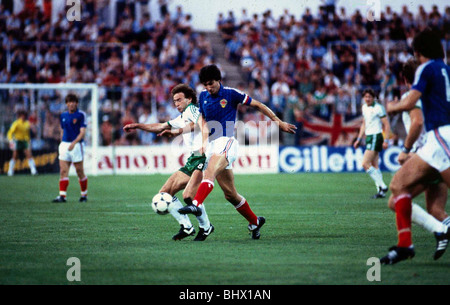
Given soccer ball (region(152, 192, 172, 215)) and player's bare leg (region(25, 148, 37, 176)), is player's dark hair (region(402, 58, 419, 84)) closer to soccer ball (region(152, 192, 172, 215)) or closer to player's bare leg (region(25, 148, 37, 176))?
soccer ball (region(152, 192, 172, 215))

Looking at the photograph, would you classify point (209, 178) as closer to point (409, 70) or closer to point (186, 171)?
point (186, 171)

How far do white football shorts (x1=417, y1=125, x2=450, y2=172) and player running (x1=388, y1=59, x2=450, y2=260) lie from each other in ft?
1.06

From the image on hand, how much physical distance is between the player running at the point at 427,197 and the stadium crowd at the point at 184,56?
19.4 metres

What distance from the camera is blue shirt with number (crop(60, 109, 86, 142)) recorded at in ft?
55.2

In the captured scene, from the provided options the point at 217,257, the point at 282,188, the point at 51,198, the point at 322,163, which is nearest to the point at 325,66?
the point at 322,163

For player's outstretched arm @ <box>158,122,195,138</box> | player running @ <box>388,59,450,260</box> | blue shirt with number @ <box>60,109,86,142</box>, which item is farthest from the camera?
blue shirt with number @ <box>60,109,86,142</box>

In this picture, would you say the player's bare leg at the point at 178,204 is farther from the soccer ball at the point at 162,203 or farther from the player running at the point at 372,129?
the player running at the point at 372,129

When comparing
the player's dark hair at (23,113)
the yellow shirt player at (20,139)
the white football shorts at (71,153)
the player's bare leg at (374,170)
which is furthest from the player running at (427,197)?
the player's dark hair at (23,113)

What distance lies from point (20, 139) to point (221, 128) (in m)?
18.1

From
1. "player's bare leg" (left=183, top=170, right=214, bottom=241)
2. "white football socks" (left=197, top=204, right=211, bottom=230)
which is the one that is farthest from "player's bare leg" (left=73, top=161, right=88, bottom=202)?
"white football socks" (left=197, top=204, right=211, bottom=230)

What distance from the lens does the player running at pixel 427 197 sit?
7504mm

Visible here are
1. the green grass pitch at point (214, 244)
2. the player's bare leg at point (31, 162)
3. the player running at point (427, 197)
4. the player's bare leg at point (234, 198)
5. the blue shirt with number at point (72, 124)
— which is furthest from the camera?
the player's bare leg at point (31, 162)

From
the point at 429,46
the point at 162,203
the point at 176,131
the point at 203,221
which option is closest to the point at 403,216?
the point at 429,46

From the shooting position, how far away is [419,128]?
7.82m
